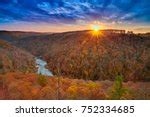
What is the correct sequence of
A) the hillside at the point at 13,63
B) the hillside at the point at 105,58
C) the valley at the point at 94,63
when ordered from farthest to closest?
1. the hillside at the point at 105,58
2. the hillside at the point at 13,63
3. the valley at the point at 94,63

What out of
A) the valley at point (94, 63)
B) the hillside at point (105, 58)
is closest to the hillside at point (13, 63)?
the valley at point (94, 63)

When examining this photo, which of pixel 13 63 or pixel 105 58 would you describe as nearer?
pixel 13 63

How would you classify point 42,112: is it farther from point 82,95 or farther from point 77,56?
point 77,56

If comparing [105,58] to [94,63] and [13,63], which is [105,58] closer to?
[94,63]

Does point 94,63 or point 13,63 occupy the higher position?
point 13,63

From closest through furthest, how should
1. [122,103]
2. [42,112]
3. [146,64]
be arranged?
[42,112], [122,103], [146,64]

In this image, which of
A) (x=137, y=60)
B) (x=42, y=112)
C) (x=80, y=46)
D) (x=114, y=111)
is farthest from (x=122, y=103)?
(x=80, y=46)

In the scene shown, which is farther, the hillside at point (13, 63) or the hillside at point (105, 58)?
the hillside at point (105, 58)

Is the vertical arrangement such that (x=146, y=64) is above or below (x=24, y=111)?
below

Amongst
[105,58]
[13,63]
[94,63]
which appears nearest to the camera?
[13,63]

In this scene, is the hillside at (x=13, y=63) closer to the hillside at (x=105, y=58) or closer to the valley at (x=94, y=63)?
the valley at (x=94, y=63)

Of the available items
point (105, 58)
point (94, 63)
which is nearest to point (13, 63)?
point (94, 63)
